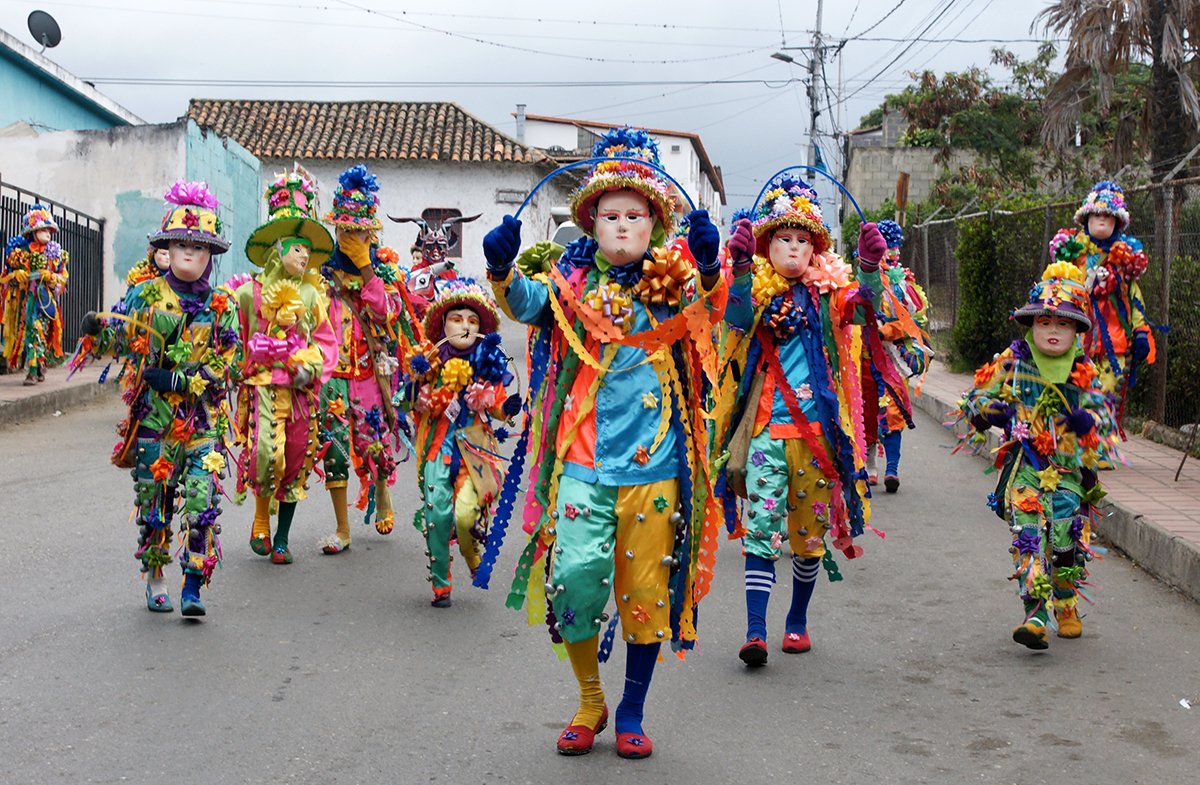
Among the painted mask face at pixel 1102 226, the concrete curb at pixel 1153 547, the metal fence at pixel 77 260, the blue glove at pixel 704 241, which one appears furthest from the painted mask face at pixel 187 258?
the metal fence at pixel 77 260

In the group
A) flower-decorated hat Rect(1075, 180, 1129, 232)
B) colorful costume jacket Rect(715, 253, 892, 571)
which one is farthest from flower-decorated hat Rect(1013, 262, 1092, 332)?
flower-decorated hat Rect(1075, 180, 1129, 232)

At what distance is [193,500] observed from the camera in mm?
6777

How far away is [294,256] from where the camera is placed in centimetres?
796

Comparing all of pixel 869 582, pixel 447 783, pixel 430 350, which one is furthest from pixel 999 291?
pixel 447 783

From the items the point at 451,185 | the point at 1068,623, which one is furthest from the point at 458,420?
the point at 451,185

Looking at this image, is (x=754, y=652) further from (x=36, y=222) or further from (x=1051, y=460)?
(x=36, y=222)

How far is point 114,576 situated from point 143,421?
4.48ft

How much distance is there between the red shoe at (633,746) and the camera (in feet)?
16.3

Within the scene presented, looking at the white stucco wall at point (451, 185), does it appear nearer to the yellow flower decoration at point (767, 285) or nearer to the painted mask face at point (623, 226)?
the yellow flower decoration at point (767, 285)

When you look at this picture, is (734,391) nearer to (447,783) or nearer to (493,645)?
(493,645)

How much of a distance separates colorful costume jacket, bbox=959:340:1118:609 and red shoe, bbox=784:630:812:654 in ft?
3.27

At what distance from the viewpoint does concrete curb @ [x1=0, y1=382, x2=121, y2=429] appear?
15055 mm

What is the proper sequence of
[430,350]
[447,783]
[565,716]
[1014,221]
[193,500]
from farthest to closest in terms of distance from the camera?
[1014,221], [430,350], [193,500], [565,716], [447,783]

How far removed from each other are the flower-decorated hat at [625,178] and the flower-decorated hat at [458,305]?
2.33m
